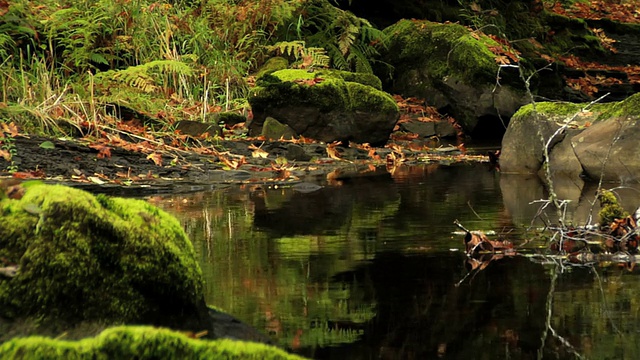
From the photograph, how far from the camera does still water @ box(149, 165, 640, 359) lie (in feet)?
→ 13.6

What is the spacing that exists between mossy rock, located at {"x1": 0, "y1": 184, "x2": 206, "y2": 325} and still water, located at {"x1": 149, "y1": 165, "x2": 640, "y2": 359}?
618 mm

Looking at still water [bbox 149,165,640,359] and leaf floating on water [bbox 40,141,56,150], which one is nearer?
still water [bbox 149,165,640,359]

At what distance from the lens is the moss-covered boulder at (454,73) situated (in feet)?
57.0

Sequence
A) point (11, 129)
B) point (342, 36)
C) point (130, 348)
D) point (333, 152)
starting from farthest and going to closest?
point (342, 36) → point (333, 152) → point (11, 129) → point (130, 348)

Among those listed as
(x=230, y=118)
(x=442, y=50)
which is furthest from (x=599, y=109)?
(x=442, y=50)

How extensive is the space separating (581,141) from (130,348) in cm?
944

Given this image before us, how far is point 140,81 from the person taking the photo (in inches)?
571

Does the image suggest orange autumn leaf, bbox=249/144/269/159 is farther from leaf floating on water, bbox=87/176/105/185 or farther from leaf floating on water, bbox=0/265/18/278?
leaf floating on water, bbox=0/265/18/278

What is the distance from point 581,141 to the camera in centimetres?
1132

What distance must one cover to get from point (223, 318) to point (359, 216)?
4.09 metres

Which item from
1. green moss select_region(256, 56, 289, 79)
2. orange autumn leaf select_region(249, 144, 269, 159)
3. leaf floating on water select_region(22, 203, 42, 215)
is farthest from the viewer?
green moss select_region(256, 56, 289, 79)

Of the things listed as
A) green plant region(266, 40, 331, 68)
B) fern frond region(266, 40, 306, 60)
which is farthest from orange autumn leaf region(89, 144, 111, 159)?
fern frond region(266, 40, 306, 60)

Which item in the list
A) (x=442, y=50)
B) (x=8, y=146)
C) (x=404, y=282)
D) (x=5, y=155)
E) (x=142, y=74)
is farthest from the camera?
(x=442, y=50)

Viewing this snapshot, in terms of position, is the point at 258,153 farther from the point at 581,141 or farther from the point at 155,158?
the point at 581,141
